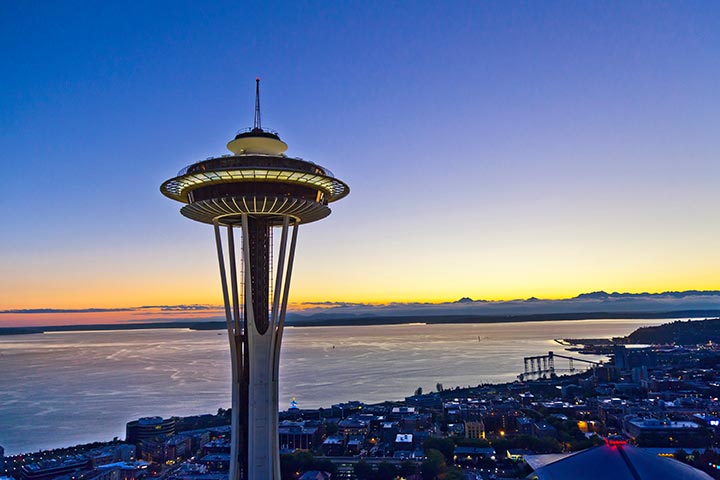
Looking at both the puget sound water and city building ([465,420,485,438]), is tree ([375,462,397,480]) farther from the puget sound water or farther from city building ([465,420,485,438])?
the puget sound water

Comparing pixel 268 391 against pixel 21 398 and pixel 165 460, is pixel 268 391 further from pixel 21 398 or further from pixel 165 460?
pixel 21 398

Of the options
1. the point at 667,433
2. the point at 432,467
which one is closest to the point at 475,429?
the point at 667,433

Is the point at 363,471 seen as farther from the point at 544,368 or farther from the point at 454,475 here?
the point at 544,368

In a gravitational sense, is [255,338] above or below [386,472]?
above

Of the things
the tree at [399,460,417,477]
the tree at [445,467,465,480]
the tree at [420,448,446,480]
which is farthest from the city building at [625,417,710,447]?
the tree at [399,460,417,477]

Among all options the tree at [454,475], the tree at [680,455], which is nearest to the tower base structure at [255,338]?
the tree at [454,475]

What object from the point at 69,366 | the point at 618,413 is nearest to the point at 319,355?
the point at 69,366
